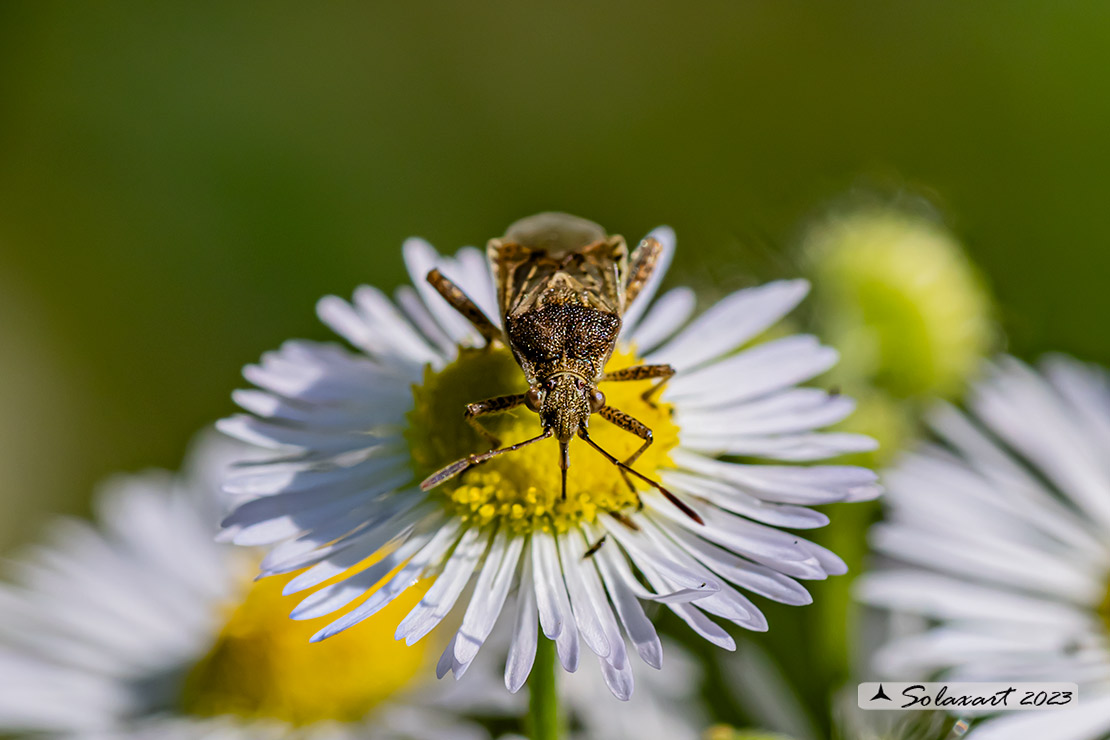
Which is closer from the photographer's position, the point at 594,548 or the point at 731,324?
the point at 594,548

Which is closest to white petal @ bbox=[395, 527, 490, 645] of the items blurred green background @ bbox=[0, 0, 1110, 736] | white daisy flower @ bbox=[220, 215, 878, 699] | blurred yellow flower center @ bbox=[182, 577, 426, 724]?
white daisy flower @ bbox=[220, 215, 878, 699]

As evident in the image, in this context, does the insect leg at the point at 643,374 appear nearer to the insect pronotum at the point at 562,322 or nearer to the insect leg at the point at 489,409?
the insect pronotum at the point at 562,322

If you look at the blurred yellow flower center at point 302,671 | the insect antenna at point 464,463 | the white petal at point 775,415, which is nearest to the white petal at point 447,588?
the insect antenna at point 464,463

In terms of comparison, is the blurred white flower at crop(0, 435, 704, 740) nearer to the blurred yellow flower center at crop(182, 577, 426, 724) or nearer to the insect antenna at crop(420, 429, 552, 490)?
the blurred yellow flower center at crop(182, 577, 426, 724)

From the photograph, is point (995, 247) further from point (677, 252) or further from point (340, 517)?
point (340, 517)

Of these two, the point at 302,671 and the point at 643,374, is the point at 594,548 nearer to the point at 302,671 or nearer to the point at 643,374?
the point at 643,374

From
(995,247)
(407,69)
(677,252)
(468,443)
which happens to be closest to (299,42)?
(407,69)

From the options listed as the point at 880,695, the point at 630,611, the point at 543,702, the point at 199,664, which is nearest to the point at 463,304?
the point at 630,611
